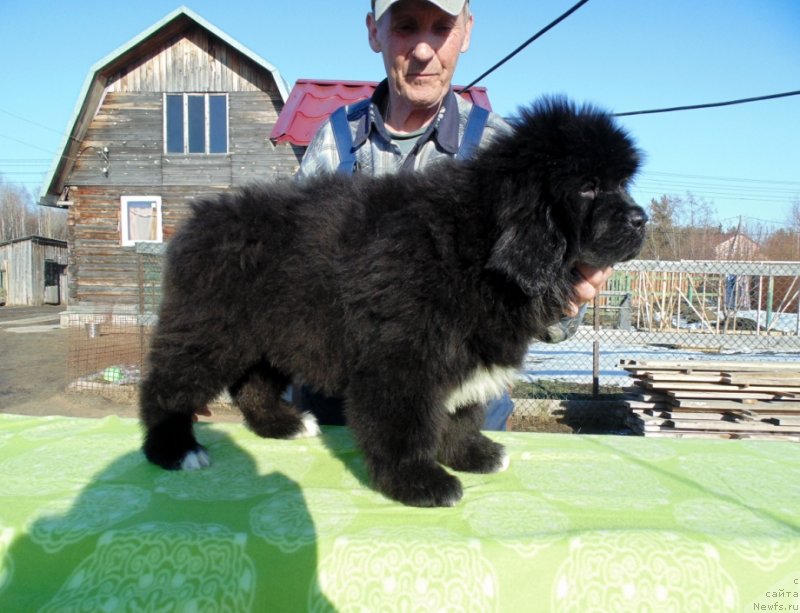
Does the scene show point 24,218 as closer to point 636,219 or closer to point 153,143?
point 153,143

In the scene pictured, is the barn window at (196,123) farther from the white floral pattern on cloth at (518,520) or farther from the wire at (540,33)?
the white floral pattern on cloth at (518,520)

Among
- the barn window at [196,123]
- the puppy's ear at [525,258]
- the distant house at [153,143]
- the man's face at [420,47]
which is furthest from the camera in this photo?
the barn window at [196,123]

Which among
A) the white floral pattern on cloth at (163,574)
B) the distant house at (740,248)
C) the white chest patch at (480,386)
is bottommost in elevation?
the white floral pattern on cloth at (163,574)

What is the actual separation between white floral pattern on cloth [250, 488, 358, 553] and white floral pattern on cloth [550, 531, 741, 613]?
2.25 feet

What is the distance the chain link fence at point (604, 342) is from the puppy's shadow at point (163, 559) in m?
2.14

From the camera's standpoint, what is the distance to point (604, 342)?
8.27 m

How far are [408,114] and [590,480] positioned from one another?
231cm

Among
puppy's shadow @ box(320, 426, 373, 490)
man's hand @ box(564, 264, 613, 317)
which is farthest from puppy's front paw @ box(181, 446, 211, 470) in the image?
man's hand @ box(564, 264, 613, 317)

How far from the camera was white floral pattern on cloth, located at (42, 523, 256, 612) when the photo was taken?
1.56 metres

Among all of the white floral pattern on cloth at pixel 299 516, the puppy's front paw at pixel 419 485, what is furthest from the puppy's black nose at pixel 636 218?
the white floral pattern on cloth at pixel 299 516

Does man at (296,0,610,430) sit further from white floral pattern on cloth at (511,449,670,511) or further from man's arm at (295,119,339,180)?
white floral pattern on cloth at (511,449,670,511)

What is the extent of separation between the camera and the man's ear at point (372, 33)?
132 inches

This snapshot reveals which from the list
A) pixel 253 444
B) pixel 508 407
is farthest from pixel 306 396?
pixel 508 407

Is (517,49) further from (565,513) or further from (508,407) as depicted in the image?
(565,513)
